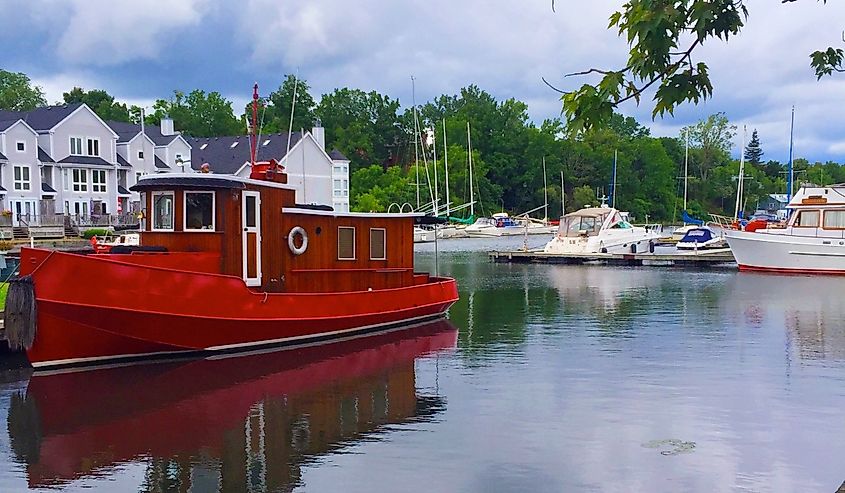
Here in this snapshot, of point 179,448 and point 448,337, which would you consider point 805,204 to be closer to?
point 448,337

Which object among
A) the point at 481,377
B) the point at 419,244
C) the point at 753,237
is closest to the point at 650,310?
the point at 481,377

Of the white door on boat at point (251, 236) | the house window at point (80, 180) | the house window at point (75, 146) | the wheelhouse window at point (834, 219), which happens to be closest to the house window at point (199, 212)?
the white door on boat at point (251, 236)

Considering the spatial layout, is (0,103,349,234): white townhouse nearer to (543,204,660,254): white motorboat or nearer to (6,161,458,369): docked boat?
(543,204,660,254): white motorboat

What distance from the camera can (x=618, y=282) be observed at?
33.6 metres

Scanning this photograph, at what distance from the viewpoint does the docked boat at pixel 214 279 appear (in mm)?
13781

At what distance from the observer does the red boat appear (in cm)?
1378

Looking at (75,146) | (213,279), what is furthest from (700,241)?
(213,279)

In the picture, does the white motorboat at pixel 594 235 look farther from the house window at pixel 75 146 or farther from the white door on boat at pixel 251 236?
the house window at pixel 75 146

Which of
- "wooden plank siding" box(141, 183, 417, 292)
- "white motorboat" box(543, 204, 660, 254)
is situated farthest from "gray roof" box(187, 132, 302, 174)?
"wooden plank siding" box(141, 183, 417, 292)

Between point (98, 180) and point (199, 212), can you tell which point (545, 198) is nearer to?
point (98, 180)

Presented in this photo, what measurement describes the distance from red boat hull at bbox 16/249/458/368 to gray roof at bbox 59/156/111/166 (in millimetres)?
42541

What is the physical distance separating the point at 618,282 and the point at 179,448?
83.9ft

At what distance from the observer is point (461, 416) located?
470 inches

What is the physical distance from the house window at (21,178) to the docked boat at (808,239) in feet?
136
